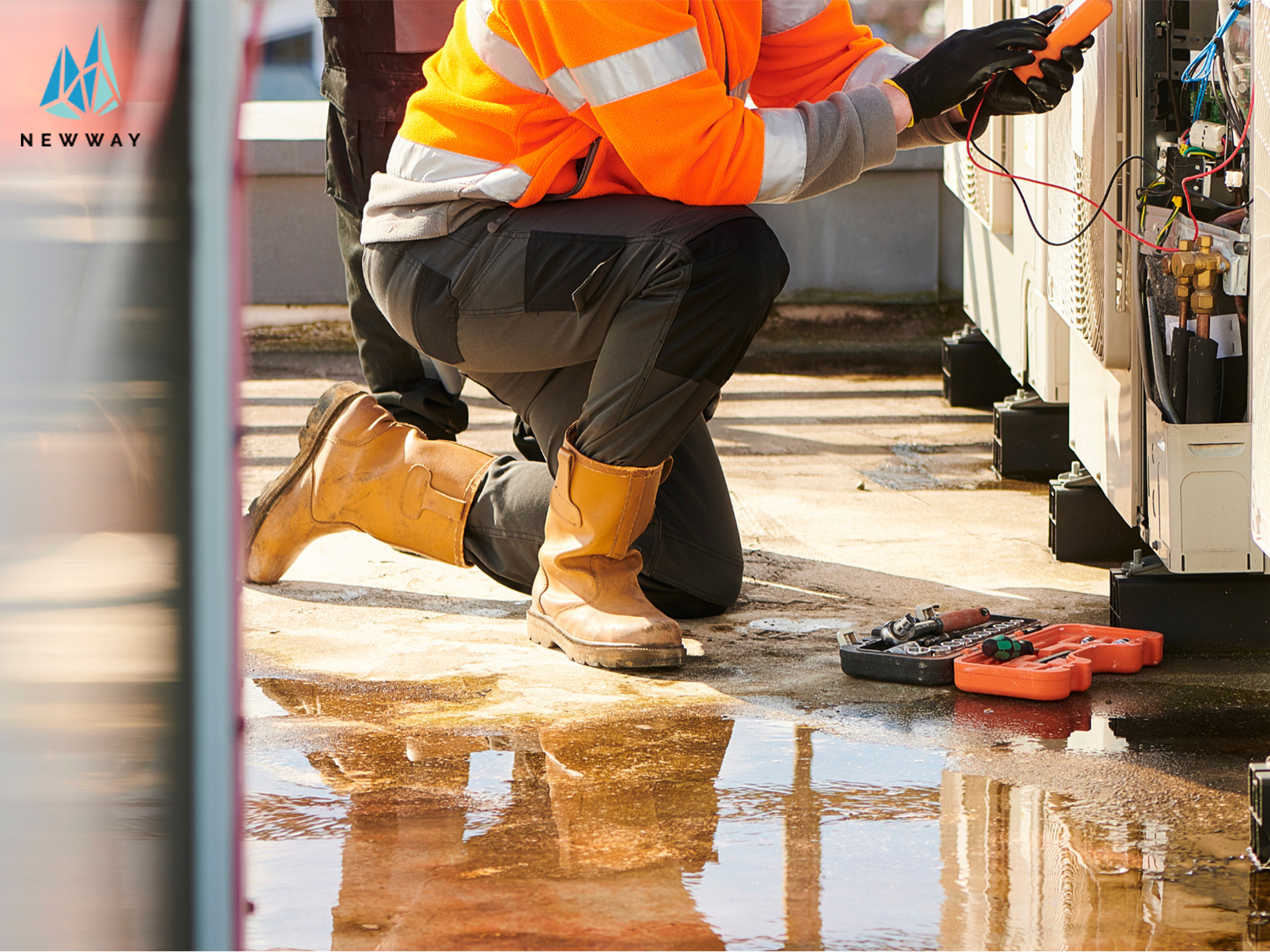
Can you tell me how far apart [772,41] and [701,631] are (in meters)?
1.02

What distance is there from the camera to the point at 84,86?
0.68m

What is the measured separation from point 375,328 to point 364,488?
0.53m

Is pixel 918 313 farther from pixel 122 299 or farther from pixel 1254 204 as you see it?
pixel 122 299

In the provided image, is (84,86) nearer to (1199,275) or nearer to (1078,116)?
(1199,275)

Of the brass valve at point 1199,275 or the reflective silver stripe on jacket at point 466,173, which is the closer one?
the brass valve at point 1199,275

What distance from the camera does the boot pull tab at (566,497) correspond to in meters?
2.36

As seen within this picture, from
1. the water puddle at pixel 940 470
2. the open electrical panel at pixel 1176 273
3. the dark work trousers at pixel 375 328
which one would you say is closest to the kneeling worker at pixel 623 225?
the open electrical panel at pixel 1176 273

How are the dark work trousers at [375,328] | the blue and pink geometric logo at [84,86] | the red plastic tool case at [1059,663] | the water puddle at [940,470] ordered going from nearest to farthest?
the blue and pink geometric logo at [84,86] < the red plastic tool case at [1059,663] < the dark work trousers at [375,328] < the water puddle at [940,470]

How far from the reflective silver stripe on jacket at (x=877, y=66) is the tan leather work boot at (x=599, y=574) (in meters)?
0.75

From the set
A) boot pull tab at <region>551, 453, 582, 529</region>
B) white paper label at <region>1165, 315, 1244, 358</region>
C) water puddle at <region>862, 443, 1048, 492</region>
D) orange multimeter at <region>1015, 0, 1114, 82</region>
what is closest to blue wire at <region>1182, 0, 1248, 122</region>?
orange multimeter at <region>1015, 0, 1114, 82</region>

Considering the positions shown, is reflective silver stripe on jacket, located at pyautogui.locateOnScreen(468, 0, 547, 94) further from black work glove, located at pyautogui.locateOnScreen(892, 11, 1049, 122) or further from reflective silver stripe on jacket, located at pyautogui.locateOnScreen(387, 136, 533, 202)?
black work glove, located at pyautogui.locateOnScreen(892, 11, 1049, 122)

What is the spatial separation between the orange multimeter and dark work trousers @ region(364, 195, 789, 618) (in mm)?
462

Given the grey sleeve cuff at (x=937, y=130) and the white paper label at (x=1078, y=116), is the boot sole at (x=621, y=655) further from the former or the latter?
the white paper label at (x=1078, y=116)

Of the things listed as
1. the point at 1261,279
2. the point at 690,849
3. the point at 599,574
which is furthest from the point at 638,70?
the point at 690,849
